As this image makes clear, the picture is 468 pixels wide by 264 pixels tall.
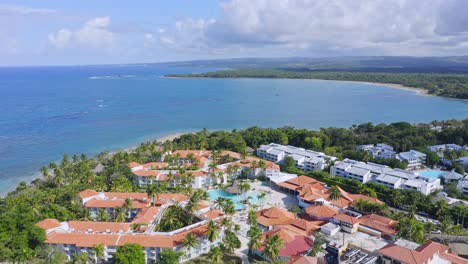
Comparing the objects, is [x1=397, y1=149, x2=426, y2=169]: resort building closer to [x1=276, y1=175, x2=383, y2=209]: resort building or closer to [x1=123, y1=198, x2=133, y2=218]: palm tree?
[x1=276, y1=175, x2=383, y2=209]: resort building

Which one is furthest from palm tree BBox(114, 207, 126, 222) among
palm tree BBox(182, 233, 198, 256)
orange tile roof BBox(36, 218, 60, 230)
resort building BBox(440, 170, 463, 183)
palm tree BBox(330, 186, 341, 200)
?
resort building BBox(440, 170, 463, 183)

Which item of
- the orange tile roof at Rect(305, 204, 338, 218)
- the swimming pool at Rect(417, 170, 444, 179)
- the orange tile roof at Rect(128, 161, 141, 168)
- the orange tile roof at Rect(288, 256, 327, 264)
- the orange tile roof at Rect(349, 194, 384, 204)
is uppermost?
the orange tile roof at Rect(128, 161, 141, 168)

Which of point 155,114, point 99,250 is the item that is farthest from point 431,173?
point 155,114

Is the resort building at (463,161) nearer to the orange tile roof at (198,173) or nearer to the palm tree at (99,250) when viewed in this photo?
the orange tile roof at (198,173)

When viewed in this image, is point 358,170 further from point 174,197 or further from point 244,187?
point 174,197

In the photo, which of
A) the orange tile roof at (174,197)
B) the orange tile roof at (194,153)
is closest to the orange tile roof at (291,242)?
the orange tile roof at (174,197)
